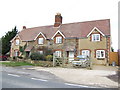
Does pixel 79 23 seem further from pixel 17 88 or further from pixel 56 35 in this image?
pixel 17 88

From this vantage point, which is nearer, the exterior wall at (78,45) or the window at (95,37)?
the exterior wall at (78,45)

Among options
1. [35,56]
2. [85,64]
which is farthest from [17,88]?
[35,56]

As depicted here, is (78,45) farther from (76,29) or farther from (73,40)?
(76,29)

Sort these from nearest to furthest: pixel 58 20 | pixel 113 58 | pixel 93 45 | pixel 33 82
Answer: pixel 33 82, pixel 113 58, pixel 93 45, pixel 58 20

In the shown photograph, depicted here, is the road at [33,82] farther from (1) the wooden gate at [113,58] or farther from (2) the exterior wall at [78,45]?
(1) the wooden gate at [113,58]

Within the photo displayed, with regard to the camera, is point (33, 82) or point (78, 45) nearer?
point (33, 82)

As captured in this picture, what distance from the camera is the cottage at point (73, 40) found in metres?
24.5

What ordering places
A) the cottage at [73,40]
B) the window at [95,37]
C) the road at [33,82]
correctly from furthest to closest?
1. the window at [95,37]
2. the cottage at [73,40]
3. the road at [33,82]

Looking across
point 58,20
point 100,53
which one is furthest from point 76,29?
point 100,53

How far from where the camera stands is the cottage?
24.5 metres

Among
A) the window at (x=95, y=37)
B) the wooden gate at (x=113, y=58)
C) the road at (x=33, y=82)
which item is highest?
the window at (x=95, y=37)

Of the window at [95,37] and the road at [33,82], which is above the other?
the window at [95,37]

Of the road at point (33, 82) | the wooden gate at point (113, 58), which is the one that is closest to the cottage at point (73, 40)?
the wooden gate at point (113, 58)

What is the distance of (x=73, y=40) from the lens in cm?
2695
